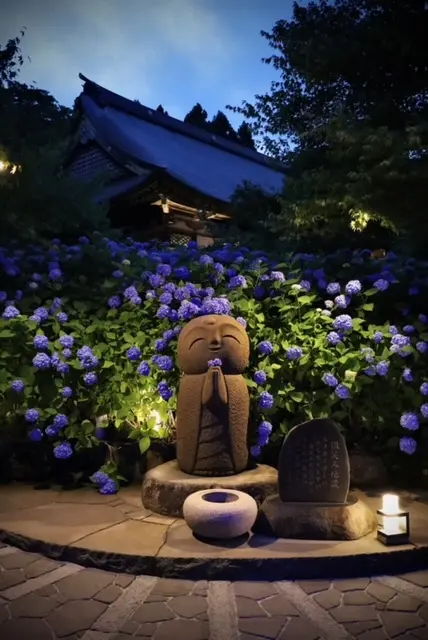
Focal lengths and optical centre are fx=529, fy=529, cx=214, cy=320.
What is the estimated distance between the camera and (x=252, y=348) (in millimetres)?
4918

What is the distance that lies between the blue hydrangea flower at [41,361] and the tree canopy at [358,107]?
356cm

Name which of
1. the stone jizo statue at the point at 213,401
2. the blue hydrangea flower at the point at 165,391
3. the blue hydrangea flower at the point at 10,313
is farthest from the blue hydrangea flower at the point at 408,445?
the blue hydrangea flower at the point at 10,313

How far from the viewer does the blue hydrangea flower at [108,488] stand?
452cm

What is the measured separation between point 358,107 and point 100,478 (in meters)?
5.61

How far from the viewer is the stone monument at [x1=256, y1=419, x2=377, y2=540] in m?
3.47

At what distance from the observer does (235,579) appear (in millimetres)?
3150

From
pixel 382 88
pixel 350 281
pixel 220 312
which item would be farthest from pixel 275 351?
pixel 382 88

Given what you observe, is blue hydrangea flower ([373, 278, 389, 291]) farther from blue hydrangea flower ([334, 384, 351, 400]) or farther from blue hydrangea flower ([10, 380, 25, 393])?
blue hydrangea flower ([10, 380, 25, 393])

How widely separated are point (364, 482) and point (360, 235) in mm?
3988

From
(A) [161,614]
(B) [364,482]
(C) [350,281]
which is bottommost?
(A) [161,614]

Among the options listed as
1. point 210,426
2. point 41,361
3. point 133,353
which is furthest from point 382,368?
point 41,361

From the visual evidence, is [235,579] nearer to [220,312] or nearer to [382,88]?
[220,312]

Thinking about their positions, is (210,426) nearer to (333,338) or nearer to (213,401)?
(213,401)

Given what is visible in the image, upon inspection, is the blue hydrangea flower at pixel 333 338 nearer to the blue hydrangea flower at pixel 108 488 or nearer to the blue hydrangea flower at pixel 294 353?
the blue hydrangea flower at pixel 294 353
